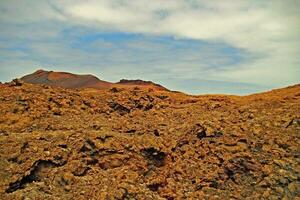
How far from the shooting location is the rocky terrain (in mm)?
9406

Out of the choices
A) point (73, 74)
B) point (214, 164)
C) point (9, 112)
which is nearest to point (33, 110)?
point (9, 112)

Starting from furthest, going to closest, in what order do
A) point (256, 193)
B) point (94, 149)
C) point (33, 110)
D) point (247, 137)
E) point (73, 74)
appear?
point (73, 74) < point (33, 110) < point (247, 137) < point (94, 149) < point (256, 193)

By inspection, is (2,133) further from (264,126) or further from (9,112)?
(264,126)

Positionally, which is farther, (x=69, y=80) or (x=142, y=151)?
(x=69, y=80)

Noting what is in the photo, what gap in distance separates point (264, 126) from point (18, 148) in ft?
20.7

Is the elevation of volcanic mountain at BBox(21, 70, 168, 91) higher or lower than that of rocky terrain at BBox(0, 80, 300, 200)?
higher

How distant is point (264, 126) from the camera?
1134 centimetres

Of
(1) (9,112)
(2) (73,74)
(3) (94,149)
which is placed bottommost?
(3) (94,149)

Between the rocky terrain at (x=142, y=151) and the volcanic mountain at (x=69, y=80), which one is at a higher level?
Answer: the volcanic mountain at (x=69, y=80)

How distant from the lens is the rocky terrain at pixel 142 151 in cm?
941

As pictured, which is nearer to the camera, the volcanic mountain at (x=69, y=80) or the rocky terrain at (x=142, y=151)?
the rocky terrain at (x=142, y=151)

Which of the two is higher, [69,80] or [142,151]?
[69,80]

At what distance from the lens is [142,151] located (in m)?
10.6

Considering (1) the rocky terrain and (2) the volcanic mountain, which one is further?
(2) the volcanic mountain
